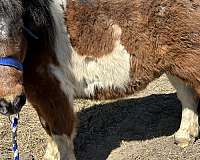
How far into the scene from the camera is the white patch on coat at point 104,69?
3.67 m

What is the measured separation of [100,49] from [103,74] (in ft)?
0.72

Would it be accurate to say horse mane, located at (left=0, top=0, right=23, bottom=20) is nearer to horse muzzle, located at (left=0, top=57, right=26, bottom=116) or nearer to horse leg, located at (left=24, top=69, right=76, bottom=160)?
horse muzzle, located at (left=0, top=57, right=26, bottom=116)

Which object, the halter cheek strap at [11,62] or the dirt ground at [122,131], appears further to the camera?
the dirt ground at [122,131]

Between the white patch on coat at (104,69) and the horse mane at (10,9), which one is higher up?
the horse mane at (10,9)

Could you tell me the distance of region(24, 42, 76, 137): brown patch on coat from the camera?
3.53 metres

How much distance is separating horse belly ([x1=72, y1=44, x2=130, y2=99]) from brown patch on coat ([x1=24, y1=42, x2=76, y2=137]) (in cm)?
18

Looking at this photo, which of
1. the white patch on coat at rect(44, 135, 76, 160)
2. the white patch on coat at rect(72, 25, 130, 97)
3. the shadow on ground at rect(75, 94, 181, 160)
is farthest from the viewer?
the shadow on ground at rect(75, 94, 181, 160)

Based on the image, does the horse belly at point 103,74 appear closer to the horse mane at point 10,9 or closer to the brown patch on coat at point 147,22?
the brown patch on coat at point 147,22

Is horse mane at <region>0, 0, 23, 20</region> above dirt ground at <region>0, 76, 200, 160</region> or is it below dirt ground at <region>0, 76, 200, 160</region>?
above

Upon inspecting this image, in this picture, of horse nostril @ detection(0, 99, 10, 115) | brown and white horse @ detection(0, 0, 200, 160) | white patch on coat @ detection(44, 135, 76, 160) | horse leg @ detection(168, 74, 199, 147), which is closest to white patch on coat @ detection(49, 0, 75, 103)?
brown and white horse @ detection(0, 0, 200, 160)

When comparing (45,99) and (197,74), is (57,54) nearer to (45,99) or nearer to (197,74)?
(45,99)

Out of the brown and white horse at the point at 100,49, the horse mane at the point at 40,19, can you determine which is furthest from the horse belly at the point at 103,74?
the horse mane at the point at 40,19

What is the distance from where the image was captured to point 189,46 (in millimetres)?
3650

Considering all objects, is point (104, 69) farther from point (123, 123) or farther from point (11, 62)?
point (123, 123)
